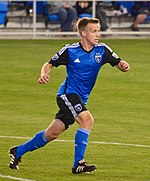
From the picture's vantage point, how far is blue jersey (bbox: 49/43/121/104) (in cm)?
1093

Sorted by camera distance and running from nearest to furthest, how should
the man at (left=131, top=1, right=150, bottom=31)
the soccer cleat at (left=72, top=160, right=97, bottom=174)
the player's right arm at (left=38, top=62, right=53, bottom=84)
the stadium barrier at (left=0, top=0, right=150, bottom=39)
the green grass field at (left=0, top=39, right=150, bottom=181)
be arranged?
the player's right arm at (left=38, top=62, right=53, bottom=84) → the soccer cleat at (left=72, top=160, right=97, bottom=174) → the green grass field at (left=0, top=39, right=150, bottom=181) → the stadium barrier at (left=0, top=0, right=150, bottom=39) → the man at (left=131, top=1, right=150, bottom=31)

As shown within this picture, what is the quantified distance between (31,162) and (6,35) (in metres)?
21.8

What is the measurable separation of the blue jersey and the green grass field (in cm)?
101

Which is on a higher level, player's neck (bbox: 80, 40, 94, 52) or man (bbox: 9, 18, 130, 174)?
player's neck (bbox: 80, 40, 94, 52)

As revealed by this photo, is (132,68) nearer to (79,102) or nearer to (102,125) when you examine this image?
(102,125)

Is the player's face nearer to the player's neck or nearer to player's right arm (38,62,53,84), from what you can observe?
the player's neck

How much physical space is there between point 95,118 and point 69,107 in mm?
5252

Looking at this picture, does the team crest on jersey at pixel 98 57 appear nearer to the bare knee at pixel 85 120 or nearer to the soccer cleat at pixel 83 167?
the bare knee at pixel 85 120

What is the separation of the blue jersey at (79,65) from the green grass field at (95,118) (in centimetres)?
101

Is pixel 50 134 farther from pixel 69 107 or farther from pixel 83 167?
pixel 83 167

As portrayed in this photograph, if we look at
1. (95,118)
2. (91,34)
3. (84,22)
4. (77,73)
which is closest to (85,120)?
(77,73)

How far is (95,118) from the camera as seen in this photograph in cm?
1603

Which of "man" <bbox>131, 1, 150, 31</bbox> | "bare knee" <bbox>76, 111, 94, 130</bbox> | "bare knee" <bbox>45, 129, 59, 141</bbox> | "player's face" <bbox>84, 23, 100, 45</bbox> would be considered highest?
"player's face" <bbox>84, 23, 100, 45</bbox>

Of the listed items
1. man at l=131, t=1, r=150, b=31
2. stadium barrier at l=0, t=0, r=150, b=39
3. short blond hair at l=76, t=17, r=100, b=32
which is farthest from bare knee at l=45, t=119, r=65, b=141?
man at l=131, t=1, r=150, b=31
